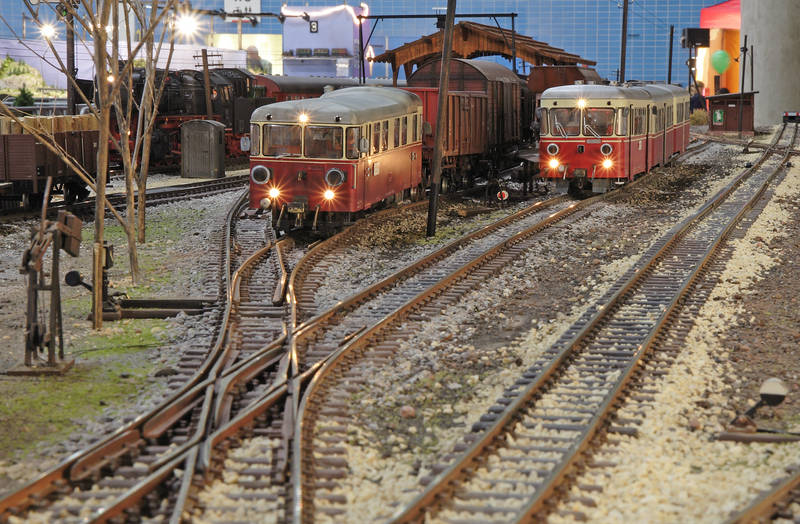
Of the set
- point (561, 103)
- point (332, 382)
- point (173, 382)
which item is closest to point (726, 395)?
point (332, 382)

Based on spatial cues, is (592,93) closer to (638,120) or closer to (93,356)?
(638,120)

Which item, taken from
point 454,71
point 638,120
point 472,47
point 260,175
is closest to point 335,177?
point 260,175

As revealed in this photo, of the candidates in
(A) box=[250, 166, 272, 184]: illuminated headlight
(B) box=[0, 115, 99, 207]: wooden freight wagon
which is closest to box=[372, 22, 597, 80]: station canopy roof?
(B) box=[0, 115, 99, 207]: wooden freight wagon

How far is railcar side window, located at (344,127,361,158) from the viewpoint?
18.4 metres

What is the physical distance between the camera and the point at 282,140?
61.5 feet

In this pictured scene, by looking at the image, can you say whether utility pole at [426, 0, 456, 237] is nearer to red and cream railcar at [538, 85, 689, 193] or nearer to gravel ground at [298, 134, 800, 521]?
gravel ground at [298, 134, 800, 521]

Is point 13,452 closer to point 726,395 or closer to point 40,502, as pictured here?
point 40,502

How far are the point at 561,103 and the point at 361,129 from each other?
8.05 metres

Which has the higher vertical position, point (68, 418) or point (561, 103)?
point (561, 103)

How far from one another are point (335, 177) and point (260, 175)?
136cm

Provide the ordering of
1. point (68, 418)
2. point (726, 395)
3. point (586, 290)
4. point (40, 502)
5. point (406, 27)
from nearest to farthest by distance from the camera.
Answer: point (40, 502) < point (68, 418) < point (726, 395) < point (586, 290) < point (406, 27)

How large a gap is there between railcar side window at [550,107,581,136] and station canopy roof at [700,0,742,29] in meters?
68.9

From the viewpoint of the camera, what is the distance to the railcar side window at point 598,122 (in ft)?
81.9

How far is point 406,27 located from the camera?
364 feet
